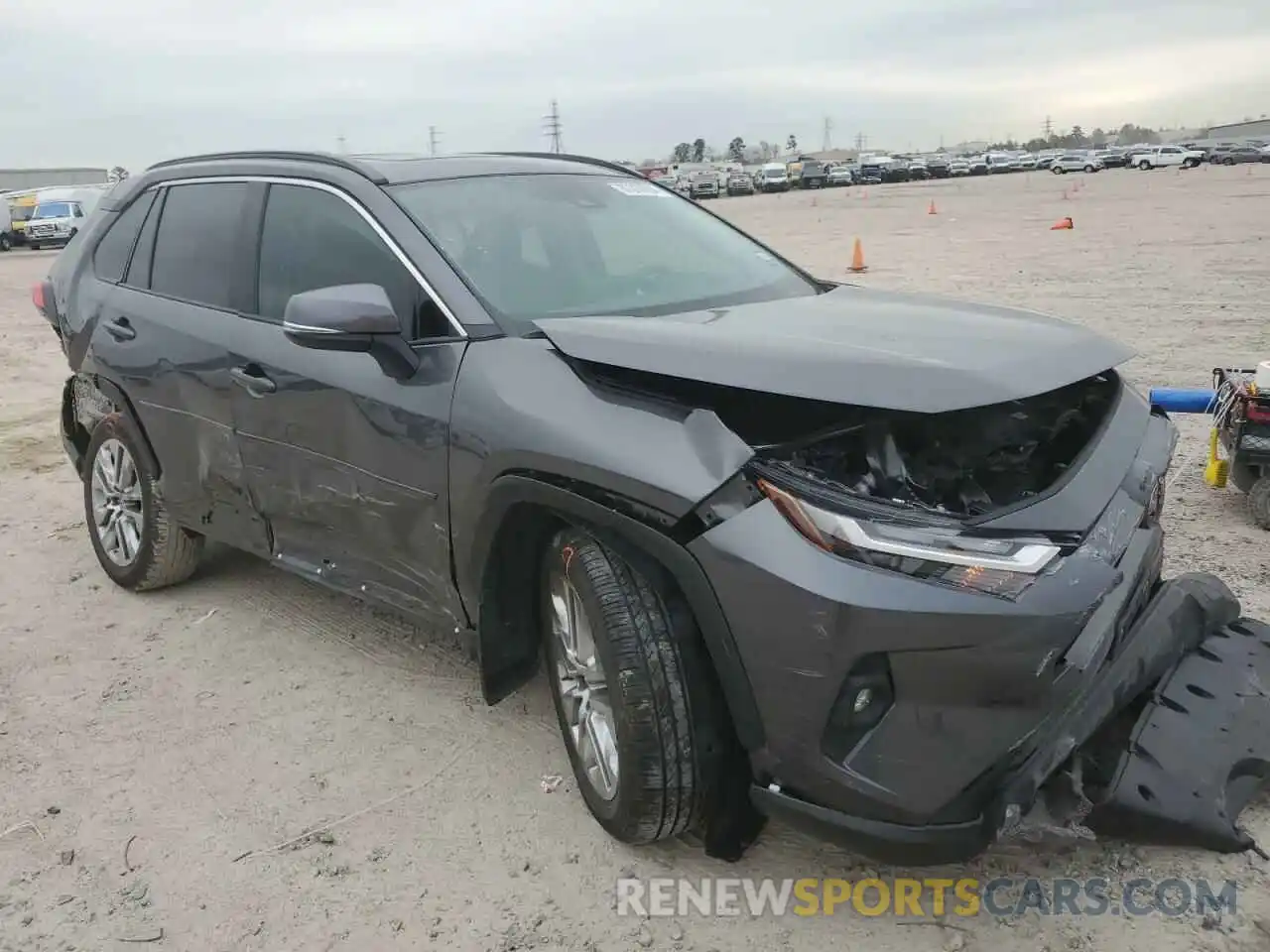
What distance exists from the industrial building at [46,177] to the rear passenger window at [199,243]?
77.1 metres

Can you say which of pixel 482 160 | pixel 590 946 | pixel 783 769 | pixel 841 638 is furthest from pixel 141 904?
pixel 482 160

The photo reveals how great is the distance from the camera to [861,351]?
2531mm

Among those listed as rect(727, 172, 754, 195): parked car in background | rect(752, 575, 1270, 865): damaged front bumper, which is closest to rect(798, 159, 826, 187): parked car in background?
rect(727, 172, 754, 195): parked car in background

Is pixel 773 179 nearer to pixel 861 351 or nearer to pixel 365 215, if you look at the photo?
pixel 365 215

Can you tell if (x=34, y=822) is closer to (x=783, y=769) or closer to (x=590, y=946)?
(x=590, y=946)

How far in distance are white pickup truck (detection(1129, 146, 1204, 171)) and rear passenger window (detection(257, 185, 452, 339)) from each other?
226ft

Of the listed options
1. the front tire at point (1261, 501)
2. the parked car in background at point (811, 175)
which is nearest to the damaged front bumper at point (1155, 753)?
the front tire at point (1261, 501)

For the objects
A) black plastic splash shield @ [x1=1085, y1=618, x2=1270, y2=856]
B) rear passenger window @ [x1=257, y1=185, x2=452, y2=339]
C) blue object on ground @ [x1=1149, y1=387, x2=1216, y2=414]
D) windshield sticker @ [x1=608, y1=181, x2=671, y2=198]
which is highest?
windshield sticker @ [x1=608, y1=181, x2=671, y2=198]

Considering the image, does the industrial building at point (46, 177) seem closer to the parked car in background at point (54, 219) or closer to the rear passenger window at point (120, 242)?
the parked car in background at point (54, 219)

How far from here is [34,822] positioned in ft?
10.2

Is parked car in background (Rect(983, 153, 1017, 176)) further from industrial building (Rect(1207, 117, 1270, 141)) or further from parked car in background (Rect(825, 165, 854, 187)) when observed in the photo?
industrial building (Rect(1207, 117, 1270, 141))

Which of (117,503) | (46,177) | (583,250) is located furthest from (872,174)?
(583,250)

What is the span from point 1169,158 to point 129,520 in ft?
233

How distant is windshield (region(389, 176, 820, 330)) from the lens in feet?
10.7
